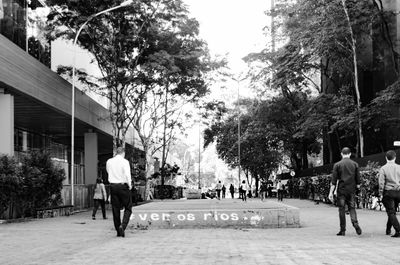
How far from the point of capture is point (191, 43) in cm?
3027

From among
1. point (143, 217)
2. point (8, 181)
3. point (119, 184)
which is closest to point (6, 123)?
point (8, 181)

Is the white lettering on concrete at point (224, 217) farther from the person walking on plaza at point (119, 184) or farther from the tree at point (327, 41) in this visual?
the tree at point (327, 41)

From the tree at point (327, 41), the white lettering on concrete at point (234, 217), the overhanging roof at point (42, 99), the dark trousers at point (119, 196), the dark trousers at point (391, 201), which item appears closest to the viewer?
the dark trousers at point (391, 201)

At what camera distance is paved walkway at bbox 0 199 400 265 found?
8367 millimetres

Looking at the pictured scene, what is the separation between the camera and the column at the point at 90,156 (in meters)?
36.1

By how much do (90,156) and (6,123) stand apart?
1428 centimetres

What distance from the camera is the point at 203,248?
32.8ft

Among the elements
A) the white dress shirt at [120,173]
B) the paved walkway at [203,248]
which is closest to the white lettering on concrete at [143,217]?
the paved walkway at [203,248]

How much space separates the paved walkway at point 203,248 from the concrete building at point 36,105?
9.13 metres

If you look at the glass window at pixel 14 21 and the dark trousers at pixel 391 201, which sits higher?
the glass window at pixel 14 21

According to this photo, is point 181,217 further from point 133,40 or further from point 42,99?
point 133,40

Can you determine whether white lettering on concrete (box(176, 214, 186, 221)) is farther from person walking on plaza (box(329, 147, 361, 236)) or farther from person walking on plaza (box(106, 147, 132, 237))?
person walking on plaza (box(329, 147, 361, 236))

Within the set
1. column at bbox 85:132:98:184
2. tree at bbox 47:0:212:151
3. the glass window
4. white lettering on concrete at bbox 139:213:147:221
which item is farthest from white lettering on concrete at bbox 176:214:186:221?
column at bbox 85:132:98:184

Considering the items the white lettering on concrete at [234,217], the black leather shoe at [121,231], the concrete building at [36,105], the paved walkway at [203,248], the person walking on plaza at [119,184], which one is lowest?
the paved walkway at [203,248]
